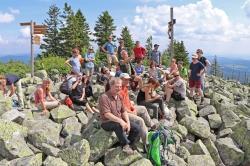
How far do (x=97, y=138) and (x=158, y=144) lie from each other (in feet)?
5.50

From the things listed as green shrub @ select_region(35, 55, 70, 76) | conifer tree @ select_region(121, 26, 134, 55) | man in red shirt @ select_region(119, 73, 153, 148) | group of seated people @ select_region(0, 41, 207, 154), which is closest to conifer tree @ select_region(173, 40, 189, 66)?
conifer tree @ select_region(121, 26, 134, 55)

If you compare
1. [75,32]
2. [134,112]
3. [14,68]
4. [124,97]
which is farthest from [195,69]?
[75,32]

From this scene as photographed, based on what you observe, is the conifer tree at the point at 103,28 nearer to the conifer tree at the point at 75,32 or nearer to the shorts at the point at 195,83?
the conifer tree at the point at 75,32

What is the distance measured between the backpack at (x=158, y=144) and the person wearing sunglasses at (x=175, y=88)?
5.25 m

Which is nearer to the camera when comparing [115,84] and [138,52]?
[115,84]

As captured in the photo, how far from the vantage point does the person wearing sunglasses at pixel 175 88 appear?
54.0 ft

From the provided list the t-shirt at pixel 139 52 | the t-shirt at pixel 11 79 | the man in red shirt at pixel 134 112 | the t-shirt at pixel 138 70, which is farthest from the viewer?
the t-shirt at pixel 139 52

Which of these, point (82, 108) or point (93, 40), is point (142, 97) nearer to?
point (82, 108)

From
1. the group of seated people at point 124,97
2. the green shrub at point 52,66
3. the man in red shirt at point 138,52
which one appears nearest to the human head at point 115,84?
the group of seated people at point 124,97

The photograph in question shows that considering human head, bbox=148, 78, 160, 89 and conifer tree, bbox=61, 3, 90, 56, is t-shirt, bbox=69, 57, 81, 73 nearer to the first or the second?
human head, bbox=148, 78, 160, 89

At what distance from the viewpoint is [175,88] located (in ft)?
55.1

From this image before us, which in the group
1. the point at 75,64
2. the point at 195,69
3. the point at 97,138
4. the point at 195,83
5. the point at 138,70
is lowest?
the point at 97,138

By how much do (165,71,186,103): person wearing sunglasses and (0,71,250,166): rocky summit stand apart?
30 cm

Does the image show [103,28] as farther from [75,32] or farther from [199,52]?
[199,52]
